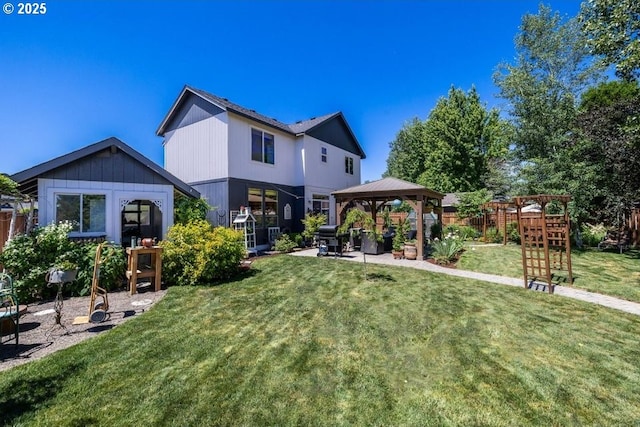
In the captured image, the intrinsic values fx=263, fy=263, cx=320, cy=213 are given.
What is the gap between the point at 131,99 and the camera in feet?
42.7

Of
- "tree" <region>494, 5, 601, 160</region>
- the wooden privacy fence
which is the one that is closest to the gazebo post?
"tree" <region>494, 5, 601, 160</region>

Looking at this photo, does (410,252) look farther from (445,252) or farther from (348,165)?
(348,165)

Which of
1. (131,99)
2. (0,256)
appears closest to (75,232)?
(0,256)

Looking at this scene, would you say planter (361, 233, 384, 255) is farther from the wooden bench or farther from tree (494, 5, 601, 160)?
the wooden bench

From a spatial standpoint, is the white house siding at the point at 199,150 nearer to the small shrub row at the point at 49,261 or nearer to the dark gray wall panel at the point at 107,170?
the dark gray wall panel at the point at 107,170

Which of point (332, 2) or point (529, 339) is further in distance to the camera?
point (332, 2)

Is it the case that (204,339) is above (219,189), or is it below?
below

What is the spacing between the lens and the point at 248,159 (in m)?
12.3

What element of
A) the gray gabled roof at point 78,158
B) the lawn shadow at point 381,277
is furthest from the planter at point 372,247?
the gray gabled roof at point 78,158

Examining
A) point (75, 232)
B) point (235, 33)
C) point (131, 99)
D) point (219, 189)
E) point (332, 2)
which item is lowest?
point (75, 232)

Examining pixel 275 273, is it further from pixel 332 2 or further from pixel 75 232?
pixel 332 2

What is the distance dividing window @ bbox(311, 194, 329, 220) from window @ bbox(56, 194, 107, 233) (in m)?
9.77

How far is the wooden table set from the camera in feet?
20.7

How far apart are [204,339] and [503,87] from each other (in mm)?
17835
